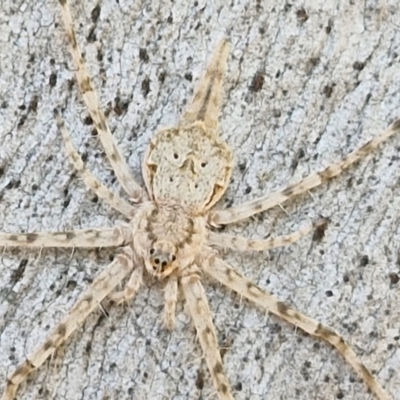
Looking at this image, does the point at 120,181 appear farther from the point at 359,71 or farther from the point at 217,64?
the point at 359,71

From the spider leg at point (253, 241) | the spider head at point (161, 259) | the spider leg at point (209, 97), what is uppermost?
the spider leg at point (209, 97)

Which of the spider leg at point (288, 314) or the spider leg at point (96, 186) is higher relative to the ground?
the spider leg at point (96, 186)

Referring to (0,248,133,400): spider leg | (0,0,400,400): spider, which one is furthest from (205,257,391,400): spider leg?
(0,248,133,400): spider leg

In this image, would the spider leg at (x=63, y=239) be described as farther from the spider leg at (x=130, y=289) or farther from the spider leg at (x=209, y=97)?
the spider leg at (x=209, y=97)

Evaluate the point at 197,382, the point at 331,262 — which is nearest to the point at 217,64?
the point at 331,262

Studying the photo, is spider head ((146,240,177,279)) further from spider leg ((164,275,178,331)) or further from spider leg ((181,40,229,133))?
spider leg ((181,40,229,133))

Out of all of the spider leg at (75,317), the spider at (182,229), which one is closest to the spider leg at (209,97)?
the spider at (182,229)

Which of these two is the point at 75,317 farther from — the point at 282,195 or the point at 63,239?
the point at 282,195
